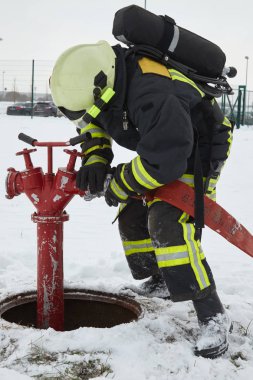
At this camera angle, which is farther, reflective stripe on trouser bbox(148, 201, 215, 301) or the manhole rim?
the manhole rim

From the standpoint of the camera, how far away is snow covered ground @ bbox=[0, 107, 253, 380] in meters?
2.25

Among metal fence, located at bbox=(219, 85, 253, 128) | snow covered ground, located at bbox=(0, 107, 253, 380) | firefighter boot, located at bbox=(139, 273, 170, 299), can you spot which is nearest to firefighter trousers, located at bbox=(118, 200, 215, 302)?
snow covered ground, located at bbox=(0, 107, 253, 380)

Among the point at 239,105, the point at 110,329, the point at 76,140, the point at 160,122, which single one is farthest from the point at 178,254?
the point at 239,105

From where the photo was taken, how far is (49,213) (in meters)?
2.71

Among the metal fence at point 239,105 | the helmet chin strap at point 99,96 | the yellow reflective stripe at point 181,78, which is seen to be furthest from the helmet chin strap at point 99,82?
the metal fence at point 239,105

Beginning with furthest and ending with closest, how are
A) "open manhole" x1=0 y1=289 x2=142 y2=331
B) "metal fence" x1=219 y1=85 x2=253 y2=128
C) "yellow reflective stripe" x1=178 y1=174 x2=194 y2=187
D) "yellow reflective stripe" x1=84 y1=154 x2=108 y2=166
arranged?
"metal fence" x1=219 y1=85 x2=253 y2=128 → "open manhole" x1=0 y1=289 x2=142 y2=331 → "yellow reflective stripe" x1=84 y1=154 x2=108 y2=166 → "yellow reflective stripe" x1=178 y1=174 x2=194 y2=187

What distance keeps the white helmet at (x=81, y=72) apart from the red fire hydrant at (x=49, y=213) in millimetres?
208

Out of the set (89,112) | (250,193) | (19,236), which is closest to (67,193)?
(89,112)

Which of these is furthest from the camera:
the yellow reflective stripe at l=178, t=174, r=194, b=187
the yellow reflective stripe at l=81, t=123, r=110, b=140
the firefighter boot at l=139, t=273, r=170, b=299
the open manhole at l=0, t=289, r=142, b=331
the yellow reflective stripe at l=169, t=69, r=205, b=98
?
the firefighter boot at l=139, t=273, r=170, b=299

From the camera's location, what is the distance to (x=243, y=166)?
967cm

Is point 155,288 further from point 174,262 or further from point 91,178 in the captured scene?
point 91,178

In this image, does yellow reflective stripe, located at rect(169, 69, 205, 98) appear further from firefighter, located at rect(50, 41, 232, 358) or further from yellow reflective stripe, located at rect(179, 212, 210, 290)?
yellow reflective stripe, located at rect(179, 212, 210, 290)

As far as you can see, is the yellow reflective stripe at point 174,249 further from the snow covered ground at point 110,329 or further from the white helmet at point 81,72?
the white helmet at point 81,72

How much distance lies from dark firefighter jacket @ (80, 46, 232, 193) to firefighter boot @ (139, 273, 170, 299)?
89 cm
